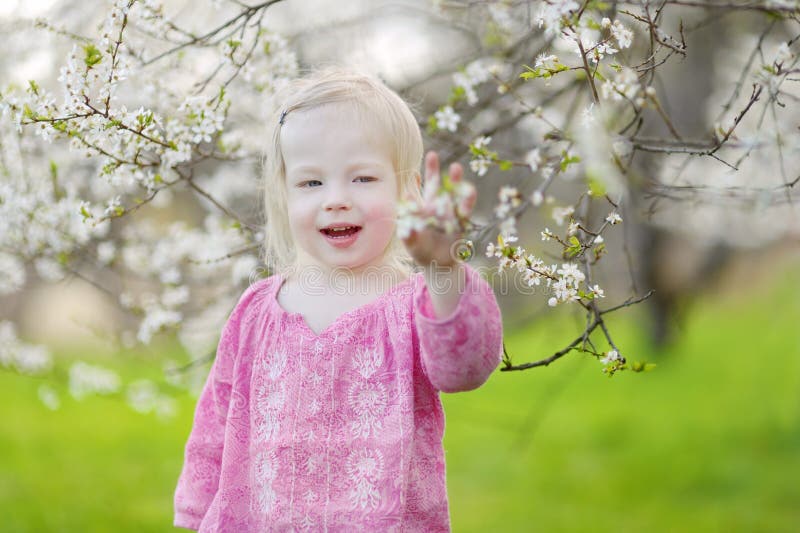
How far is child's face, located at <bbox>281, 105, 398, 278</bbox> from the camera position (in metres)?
1.87

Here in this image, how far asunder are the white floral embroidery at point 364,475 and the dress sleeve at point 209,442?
448mm

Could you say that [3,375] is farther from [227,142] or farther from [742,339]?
[742,339]

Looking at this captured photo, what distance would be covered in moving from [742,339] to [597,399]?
3.01 metres

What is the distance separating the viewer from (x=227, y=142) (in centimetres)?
282

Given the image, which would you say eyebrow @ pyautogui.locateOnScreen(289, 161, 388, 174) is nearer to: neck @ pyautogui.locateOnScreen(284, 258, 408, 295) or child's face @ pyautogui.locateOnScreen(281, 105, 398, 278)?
child's face @ pyautogui.locateOnScreen(281, 105, 398, 278)

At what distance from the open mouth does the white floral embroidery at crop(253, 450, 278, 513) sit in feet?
1.64

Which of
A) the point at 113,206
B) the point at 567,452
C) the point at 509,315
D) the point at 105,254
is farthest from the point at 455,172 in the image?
the point at 509,315

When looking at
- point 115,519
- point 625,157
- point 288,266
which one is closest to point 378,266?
point 288,266

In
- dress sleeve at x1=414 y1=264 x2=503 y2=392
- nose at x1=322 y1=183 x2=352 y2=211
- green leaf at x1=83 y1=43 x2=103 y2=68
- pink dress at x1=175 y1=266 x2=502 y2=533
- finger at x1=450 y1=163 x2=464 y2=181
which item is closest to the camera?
finger at x1=450 y1=163 x2=464 y2=181

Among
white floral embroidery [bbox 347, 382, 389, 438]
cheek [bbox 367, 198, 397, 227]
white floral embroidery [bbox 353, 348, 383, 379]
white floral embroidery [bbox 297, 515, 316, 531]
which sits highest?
cheek [bbox 367, 198, 397, 227]

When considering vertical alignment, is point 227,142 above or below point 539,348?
below

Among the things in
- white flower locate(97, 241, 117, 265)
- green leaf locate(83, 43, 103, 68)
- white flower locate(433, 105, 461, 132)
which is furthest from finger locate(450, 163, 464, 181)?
white flower locate(97, 241, 117, 265)

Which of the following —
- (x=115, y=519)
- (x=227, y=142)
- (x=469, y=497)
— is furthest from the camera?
(x=469, y=497)

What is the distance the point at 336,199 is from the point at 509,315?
340 inches
